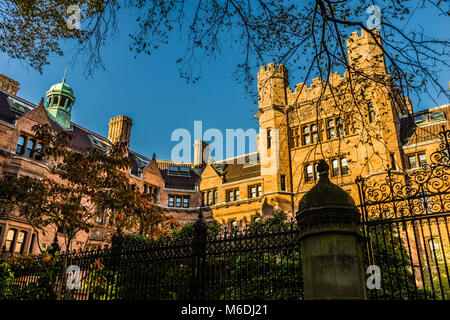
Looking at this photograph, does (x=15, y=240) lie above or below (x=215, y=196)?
below

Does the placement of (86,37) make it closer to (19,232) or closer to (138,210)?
(138,210)

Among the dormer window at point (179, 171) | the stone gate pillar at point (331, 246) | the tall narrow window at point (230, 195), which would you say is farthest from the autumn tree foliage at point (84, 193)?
the dormer window at point (179, 171)

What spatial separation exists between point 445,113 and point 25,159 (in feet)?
104

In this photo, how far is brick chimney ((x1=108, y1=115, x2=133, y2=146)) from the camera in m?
41.2

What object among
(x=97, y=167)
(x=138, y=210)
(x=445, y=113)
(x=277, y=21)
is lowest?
(x=138, y=210)

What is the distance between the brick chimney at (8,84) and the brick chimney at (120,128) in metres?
10.3

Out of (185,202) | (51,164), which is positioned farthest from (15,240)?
(185,202)

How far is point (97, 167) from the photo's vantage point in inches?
455

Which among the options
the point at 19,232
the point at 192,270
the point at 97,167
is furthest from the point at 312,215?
the point at 19,232

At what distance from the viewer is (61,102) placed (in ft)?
130

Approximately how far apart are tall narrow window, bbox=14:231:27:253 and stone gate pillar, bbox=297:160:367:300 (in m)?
25.3

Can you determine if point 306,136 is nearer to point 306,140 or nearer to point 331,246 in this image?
point 306,140

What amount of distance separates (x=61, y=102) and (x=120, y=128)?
265 inches
